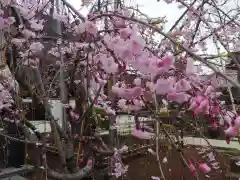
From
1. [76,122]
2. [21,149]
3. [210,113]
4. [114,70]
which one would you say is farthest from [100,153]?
[21,149]

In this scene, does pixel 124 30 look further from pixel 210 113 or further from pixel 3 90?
pixel 3 90

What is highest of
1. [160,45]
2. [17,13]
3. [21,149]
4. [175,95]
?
[17,13]

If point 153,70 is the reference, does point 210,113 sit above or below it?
below

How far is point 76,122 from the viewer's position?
5.46 ft

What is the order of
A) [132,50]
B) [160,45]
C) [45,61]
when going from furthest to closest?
[45,61], [160,45], [132,50]

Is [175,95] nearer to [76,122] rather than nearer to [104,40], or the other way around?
[104,40]

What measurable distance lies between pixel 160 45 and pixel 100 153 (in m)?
0.83

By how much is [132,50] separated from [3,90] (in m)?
1.72

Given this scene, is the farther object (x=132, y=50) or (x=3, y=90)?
(x=3, y=90)

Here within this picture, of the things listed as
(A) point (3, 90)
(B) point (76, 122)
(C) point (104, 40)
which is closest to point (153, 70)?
Result: (C) point (104, 40)

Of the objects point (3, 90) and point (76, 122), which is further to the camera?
point (3, 90)

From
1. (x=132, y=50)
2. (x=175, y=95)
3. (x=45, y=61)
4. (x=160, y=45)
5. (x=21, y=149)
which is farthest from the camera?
(x=21, y=149)

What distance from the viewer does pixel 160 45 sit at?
177cm

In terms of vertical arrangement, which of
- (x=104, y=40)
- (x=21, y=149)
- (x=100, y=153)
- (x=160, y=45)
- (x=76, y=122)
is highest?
(x=160, y=45)
